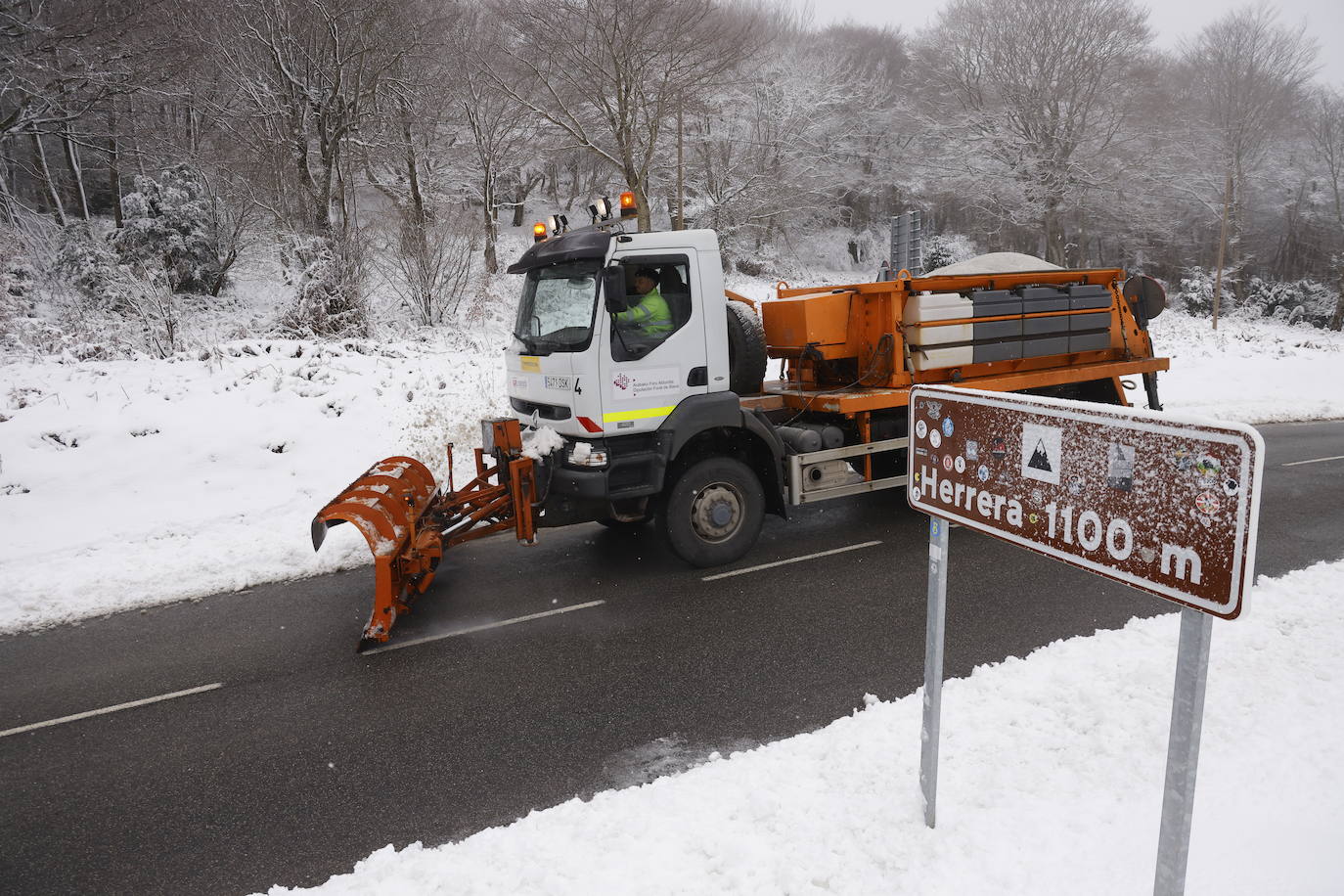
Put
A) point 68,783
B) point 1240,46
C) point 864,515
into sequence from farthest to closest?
point 1240,46, point 864,515, point 68,783

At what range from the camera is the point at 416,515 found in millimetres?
5840

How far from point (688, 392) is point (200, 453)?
638 cm

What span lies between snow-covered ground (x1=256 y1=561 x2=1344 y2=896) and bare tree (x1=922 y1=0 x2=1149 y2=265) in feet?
105

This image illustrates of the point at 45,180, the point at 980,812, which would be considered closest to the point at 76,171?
the point at 45,180

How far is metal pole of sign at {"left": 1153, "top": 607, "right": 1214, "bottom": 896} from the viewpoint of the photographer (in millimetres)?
1879

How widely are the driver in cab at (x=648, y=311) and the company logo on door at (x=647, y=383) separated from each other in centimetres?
29

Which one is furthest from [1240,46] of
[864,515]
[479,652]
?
[479,652]

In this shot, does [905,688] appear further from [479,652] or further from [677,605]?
[479,652]

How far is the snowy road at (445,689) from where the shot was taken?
3.40 m

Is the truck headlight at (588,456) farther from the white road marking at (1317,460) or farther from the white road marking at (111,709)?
the white road marking at (1317,460)

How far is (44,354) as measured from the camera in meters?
11.4

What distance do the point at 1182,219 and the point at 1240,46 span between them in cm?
753


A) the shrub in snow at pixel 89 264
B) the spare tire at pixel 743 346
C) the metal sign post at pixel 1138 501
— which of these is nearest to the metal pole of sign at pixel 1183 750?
the metal sign post at pixel 1138 501

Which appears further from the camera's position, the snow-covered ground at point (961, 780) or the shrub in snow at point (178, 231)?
the shrub in snow at point (178, 231)
